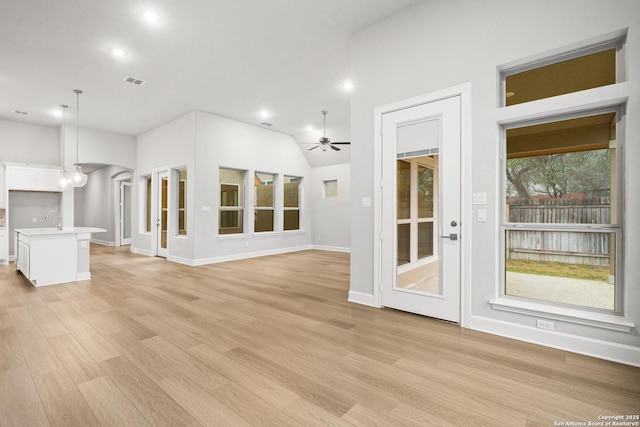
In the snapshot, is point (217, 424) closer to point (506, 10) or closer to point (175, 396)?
point (175, 396)

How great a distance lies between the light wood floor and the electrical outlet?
21 centimetres

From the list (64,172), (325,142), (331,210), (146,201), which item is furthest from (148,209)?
(325,142)

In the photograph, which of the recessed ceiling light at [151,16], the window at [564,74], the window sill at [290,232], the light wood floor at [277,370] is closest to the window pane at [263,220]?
the window sill at [290,232]

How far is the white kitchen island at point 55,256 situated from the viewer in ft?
15.6

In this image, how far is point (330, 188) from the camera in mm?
9414

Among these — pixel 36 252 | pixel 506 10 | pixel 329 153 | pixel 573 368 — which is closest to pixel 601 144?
pixel 506 10

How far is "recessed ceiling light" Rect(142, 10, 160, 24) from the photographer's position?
135 inches

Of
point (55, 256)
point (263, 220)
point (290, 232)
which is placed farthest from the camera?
point (290, 232)

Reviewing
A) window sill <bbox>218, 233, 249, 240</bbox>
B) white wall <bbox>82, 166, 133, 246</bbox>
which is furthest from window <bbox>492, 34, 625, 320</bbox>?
white wall <bbox>82, 166, 133, 246</bbox>

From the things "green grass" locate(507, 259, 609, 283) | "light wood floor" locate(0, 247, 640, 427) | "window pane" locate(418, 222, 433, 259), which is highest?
"window pane" locate(418, 222, 433, 259)

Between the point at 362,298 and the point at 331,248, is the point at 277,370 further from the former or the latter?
the point at 331,248

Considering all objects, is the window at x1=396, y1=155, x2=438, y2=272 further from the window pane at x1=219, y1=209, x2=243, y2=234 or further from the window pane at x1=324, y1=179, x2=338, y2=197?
the window pane at x1=324, y1=179, x2=338, y2=197

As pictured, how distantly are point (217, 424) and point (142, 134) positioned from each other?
28.8 ft

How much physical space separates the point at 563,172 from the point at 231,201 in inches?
260
